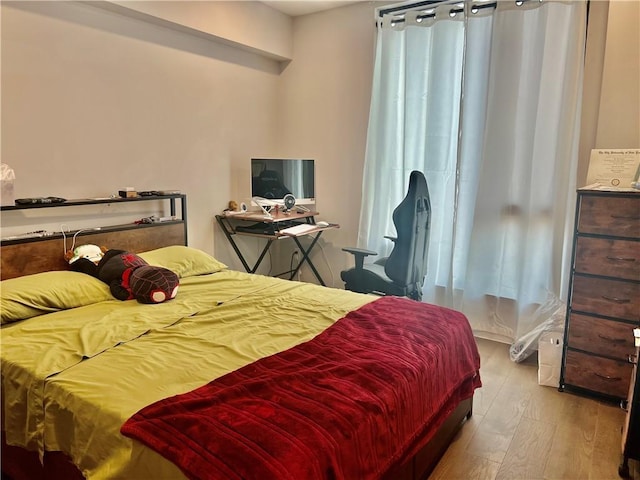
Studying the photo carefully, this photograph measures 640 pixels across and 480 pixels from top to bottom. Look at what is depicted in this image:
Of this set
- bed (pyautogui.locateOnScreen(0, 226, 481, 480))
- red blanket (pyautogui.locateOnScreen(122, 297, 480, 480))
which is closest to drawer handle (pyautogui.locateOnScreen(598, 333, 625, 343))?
bed (pyautogui.locateOnScreen(0, 226, 481, 480))

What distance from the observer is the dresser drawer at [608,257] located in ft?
7.86

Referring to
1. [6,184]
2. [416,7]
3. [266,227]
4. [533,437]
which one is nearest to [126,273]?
[6,184]

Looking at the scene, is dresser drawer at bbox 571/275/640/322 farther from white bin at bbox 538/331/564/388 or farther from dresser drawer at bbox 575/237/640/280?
white bin at bbox 538/331/564/388

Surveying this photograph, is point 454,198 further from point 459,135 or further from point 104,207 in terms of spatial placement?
point 104,207

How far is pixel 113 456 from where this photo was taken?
1.34 m

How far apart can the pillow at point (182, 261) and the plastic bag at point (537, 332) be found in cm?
216

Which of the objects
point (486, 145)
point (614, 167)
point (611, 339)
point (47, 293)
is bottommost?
point (611, 339)

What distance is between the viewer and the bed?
128 centimetres

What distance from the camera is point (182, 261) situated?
9.88ft

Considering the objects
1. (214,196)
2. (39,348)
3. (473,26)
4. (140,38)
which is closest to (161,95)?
(140,38)

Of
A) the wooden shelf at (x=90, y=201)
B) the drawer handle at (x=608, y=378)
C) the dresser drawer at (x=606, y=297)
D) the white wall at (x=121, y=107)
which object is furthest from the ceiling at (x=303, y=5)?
the drawer handle at (x=608, y=378)

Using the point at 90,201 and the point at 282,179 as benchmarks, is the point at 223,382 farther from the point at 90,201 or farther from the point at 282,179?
the point at 282,179

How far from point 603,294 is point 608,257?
209 mm

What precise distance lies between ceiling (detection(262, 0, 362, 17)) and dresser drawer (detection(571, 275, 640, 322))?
9.59 feet
